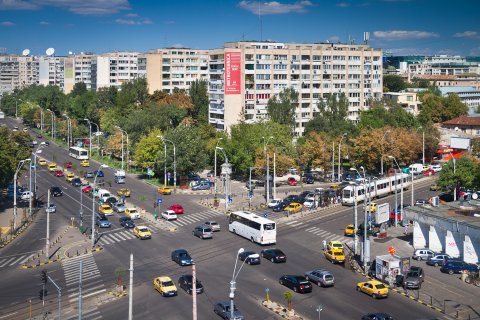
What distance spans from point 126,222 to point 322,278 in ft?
77.4

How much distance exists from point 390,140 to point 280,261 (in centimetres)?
4258

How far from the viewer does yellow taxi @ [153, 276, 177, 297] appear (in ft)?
120

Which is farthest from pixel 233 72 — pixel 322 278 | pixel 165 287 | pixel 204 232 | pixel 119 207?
pixel 165 287

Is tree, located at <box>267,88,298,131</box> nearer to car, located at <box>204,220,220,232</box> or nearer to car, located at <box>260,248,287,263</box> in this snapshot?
car, located at <box>204,220,220,232</box>

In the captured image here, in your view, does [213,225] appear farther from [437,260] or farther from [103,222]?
[437,260]

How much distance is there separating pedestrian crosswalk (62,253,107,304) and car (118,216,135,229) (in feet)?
28.7

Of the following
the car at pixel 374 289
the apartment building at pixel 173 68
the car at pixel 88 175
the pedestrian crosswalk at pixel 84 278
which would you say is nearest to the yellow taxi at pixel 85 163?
the car at pixel 88 175

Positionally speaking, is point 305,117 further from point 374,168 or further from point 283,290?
point 283,290

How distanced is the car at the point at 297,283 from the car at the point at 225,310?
5180 millimetres

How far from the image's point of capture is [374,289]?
121ft

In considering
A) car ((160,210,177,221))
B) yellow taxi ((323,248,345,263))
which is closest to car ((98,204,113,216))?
car ((160,210,177,221))

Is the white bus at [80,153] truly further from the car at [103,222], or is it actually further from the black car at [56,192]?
the car at [103,222]

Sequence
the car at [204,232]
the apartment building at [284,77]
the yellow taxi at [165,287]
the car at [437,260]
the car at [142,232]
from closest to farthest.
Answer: the yellow taxi at [165,287] → the car at [437,260] → the car at [204,232] → the car at [142,232] → the apartment building at [284,77]

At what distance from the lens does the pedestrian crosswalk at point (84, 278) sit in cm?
3756
